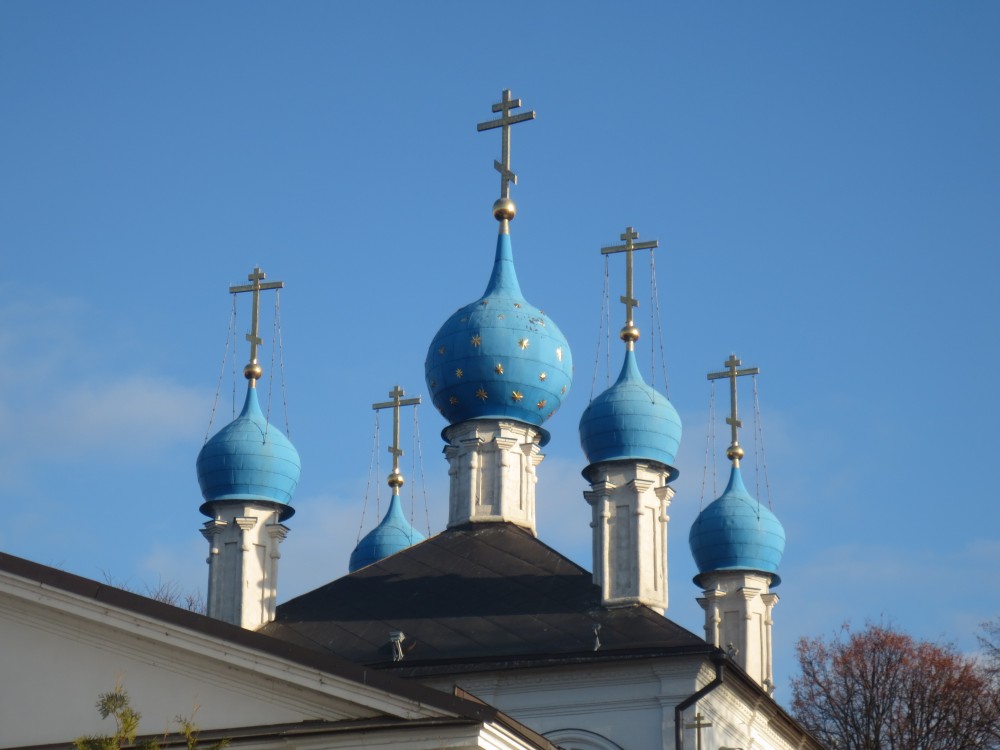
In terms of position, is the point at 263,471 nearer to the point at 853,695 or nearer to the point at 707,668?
the point at 707,668

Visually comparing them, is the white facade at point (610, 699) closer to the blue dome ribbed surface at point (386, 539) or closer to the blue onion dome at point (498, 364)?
the blue onion dome at point (498, 364)

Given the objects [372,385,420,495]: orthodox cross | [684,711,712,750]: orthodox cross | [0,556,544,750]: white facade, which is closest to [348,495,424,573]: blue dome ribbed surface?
[372,385,420,495]: orthodox cross

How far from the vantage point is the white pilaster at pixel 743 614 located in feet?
87.0

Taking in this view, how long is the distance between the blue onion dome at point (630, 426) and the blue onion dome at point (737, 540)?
10.5ft

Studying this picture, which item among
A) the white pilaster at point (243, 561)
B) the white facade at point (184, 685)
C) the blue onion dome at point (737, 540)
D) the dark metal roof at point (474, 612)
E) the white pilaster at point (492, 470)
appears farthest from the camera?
the blue onion dome at point (737, 540)

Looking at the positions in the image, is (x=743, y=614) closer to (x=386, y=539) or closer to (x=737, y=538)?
(x=737, y=538)

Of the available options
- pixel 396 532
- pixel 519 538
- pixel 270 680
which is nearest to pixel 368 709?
pixel 270 680

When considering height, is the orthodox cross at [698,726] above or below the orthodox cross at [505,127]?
below

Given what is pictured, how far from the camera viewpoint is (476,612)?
22.3 metres

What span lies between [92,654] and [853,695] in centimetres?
2481

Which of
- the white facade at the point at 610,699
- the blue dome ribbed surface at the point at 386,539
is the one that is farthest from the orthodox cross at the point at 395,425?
the white facade at the point at 610,699

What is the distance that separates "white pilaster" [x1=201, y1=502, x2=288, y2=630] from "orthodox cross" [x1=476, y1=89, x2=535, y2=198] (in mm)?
5390

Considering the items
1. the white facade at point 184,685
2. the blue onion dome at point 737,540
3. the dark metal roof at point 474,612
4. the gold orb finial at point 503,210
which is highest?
the gold orb finial at point 503,210

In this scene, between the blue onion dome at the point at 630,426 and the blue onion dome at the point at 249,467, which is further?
the blue onion dome at the point at 249,467
